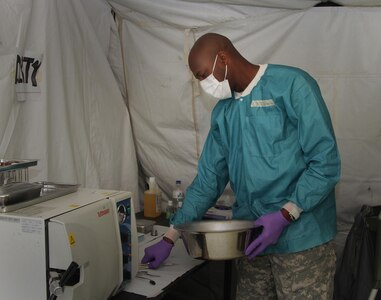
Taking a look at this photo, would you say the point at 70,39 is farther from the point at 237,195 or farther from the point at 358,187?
the point at 358,187

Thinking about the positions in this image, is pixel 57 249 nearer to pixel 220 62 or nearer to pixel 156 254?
pixel 156 254

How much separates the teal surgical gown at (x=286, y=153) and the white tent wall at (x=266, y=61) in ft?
2.31

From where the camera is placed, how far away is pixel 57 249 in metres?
1.14

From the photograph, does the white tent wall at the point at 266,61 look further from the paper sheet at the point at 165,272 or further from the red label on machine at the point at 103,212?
the red label on machine at the point at 103,212

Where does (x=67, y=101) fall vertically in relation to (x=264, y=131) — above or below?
above

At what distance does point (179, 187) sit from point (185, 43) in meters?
0.87

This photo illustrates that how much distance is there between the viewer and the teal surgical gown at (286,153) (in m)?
1.33

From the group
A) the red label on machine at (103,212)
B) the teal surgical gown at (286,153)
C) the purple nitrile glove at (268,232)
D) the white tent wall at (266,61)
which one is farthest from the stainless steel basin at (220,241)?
the white tent wall at (266,61)

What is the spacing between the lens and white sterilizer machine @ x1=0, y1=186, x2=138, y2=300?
113 centimetres

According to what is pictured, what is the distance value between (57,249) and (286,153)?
798 mm

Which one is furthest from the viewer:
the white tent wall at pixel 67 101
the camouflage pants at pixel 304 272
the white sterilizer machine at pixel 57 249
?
the white tent wall at pixel 67 101

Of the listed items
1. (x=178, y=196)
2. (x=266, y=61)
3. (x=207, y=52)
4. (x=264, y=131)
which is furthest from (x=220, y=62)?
(x=178, y=196)

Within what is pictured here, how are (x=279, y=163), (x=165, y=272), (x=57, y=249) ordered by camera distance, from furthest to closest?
(x=165, y=272)
(x=279, y=163)
(x=57, y=249)

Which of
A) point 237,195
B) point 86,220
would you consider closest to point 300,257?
point 237,195
